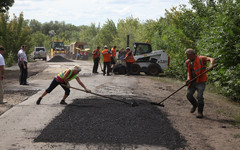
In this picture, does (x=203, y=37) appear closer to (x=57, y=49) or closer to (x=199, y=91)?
(x=199, y=91)

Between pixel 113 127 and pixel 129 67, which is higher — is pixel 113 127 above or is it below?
below

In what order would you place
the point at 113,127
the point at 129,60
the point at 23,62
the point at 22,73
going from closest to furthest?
the point at 113,127 → the point at 23,62 → the point at 22,73 → the point at 129,60

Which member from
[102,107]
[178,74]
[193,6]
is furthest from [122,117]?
[193,6]

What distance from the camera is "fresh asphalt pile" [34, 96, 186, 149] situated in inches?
225

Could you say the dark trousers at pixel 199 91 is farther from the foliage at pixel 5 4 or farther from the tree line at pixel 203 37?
the foliage at pixel 5 4

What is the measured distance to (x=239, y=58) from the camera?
430 inches

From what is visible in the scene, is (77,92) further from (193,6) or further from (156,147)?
(193,6)

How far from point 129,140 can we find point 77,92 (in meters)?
6.17

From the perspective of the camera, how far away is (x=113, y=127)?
6.56 metres

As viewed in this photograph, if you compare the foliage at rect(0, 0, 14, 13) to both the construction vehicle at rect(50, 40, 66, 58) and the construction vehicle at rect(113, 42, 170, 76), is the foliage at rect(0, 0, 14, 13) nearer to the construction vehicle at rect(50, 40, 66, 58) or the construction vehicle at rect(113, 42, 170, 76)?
the construction vehicle at rect(113, 42, 170, 76)

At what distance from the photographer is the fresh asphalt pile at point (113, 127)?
18.8ft

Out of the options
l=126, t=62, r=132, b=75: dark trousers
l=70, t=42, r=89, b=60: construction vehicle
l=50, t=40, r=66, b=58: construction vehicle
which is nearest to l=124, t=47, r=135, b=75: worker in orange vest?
l=126, t=62, r=132, b=75: dark trousers

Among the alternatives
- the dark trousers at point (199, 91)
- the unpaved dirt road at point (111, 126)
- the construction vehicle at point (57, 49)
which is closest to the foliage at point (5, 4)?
the unpaved dirt road at point (111, 126)

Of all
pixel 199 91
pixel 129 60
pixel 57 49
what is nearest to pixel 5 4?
pixel 129 60
